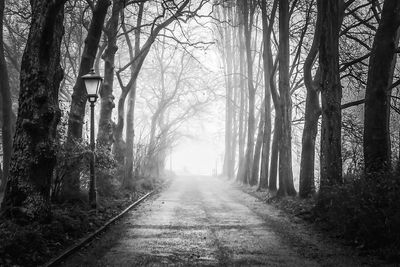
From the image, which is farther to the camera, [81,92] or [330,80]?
[81,92]

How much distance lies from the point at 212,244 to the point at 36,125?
3.95m

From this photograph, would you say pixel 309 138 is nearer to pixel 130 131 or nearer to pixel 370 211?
pixel 370 211

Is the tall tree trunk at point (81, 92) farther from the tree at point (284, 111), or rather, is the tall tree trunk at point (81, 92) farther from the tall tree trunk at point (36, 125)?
the tree at point (284, 111)

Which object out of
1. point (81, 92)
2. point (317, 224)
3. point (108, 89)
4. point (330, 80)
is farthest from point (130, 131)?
point (317, 224)

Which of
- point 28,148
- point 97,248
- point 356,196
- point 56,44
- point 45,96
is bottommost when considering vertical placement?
point 97,248

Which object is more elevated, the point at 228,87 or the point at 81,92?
the point at 228,87

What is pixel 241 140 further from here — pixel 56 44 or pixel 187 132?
pixel 56 44

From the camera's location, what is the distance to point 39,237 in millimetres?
6441

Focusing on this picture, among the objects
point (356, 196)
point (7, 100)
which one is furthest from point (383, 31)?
point (7, 100)

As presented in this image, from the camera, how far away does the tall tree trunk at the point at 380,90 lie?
950 centimetres

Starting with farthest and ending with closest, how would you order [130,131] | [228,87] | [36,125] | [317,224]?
1. [228,87]
2. [130,131]
3. [317,224]
4. [36,125]

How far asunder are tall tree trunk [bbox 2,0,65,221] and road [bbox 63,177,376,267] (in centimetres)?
139

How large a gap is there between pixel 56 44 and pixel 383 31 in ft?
24.3

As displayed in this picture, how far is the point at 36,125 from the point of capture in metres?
7.39
